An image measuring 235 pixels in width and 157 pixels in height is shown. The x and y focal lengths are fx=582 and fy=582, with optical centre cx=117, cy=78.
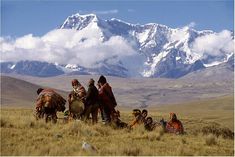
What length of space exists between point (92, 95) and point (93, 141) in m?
5.03

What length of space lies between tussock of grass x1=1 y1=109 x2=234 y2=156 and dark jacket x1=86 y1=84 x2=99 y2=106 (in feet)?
6.25

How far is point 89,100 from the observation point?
21.4 meters

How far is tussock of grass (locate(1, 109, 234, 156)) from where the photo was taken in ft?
48.0

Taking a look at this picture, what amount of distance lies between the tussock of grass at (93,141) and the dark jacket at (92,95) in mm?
1904

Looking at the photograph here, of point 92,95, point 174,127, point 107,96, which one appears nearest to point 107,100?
point 107,96

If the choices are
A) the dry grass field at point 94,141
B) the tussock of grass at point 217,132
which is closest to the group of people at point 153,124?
the dry grass field at point 94,141

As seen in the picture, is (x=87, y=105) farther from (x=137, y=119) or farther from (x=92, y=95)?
(x=137, y=119)

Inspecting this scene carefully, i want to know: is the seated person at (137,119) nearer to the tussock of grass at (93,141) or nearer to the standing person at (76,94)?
the tussock of grass at (93,141)

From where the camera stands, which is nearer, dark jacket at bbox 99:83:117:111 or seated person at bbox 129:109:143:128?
dark jacket at bbox 99:83:117:111

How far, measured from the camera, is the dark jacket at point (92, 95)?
21203mm

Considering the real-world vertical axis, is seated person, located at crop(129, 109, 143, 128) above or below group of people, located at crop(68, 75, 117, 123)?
Answer: below

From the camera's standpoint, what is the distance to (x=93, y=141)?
54.0ft

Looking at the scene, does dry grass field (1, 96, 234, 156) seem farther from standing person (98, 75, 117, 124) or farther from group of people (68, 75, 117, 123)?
standing person (98, 75, 117, 124)

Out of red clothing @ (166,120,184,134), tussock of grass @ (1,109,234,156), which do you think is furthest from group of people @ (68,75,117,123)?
red clothing @ (166,120,184,134)
